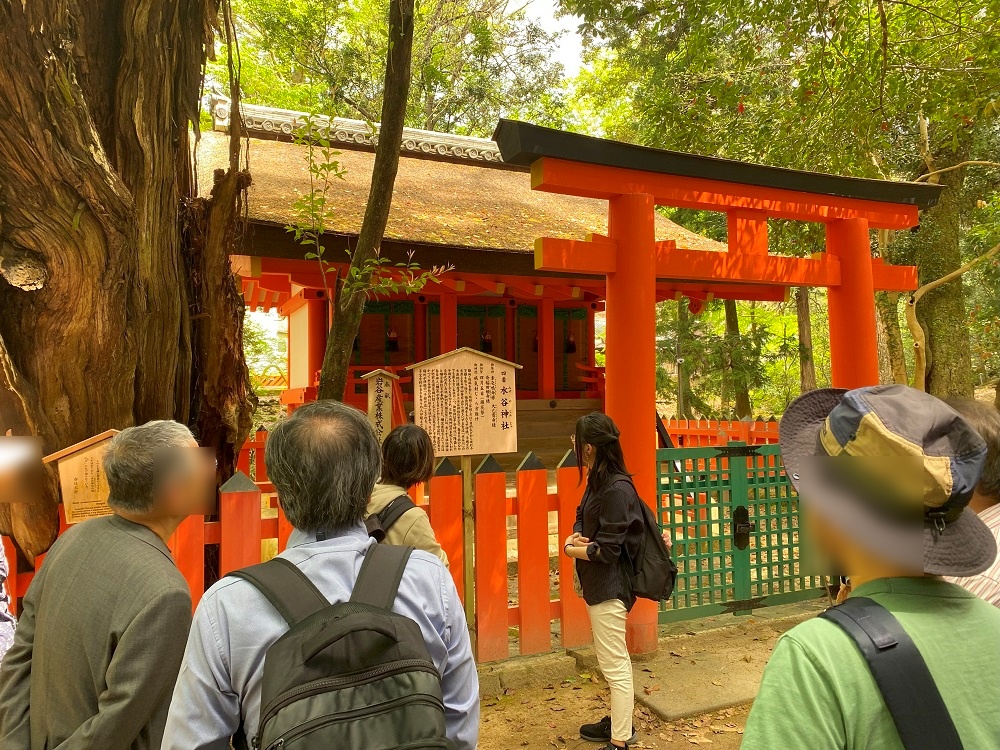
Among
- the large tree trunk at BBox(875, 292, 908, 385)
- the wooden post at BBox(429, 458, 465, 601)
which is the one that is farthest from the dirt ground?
the large tree trunk at BBox(875, 292, 908, 385)

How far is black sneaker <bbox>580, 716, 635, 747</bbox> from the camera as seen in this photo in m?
3.36

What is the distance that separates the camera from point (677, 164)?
482 centimetres

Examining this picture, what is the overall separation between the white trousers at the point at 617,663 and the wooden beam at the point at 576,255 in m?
2.23

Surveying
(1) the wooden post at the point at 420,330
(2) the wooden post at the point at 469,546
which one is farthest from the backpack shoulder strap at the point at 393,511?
(1) the wooden post at the point at 420,330

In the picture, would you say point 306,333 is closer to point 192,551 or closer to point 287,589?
point 192,551

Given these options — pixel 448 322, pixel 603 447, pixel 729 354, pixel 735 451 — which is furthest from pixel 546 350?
pixel 603 447

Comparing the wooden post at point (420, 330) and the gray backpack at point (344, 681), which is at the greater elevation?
the wooden post at point (420, 330)

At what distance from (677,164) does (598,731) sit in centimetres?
374

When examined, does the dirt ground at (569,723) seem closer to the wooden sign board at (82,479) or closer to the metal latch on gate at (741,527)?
the metal latch on gate at (741,527)

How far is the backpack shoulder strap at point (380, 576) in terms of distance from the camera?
1227mm

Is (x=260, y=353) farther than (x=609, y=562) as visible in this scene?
Yes

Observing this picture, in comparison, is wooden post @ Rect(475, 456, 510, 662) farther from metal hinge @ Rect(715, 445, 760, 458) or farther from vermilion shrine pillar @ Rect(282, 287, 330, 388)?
vermilion shrine pillar @ Rect(282, 287, 330, 388)

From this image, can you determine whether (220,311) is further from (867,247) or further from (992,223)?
(992,223)

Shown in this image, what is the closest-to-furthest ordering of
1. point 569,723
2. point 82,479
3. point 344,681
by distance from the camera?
point 344,681 < point 82,479 < point 569,723
